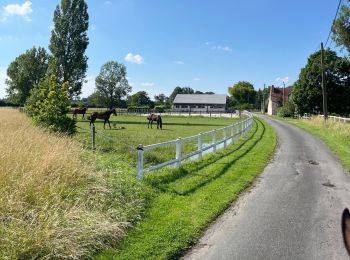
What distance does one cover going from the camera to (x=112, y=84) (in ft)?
387

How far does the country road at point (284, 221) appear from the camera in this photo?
570 cm

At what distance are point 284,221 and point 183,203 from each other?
213 cm

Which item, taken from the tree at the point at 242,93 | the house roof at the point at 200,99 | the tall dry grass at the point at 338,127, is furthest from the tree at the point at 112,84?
the tall dry grass at the point at 338,127

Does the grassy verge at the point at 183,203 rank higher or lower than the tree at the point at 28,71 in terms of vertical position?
lower

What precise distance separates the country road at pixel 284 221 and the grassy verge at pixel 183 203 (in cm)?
29

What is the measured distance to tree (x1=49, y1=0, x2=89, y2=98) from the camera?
171 ft

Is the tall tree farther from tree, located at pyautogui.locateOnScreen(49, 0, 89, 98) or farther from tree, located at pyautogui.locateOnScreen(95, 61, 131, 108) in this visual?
→ tree, located at pyautogui.locateOnScreen(49, 0, 89, 98)

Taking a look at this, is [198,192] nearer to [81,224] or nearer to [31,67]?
[81,224]

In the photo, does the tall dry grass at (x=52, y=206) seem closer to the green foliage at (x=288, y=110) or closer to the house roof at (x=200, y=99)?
the green foliage at (x=288, y=110)

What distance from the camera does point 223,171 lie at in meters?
12.2

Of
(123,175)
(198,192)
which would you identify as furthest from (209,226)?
(123,175)

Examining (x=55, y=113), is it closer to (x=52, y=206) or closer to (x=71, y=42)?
(x=52, y=206)

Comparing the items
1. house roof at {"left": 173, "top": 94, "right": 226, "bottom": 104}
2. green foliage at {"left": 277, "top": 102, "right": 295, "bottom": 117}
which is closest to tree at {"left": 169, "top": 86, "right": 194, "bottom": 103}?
house roof at {"left": 173, "top": 94, "right": 226, "bottom": 104}

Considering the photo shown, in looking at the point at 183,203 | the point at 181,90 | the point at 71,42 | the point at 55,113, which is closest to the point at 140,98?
the point at 181,90
